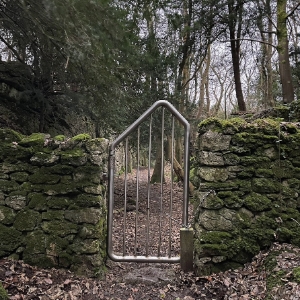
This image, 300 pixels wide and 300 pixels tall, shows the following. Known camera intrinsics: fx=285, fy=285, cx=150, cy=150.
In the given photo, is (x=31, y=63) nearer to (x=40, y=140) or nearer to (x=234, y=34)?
(x=40, y=140)

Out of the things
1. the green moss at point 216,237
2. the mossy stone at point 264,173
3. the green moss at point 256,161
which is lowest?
the green moss at point 216,237

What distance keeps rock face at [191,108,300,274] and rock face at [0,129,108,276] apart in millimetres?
1089

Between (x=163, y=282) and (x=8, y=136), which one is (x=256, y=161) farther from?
(x=8, y=136)

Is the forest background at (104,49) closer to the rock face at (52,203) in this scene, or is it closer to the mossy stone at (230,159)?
the rock face at (52,203)

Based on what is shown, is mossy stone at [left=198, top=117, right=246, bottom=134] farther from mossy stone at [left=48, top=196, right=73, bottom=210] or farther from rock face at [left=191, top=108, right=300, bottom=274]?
mossy stone at [left=48, top=196, right=73, bottom=210]

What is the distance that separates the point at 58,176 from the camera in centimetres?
292

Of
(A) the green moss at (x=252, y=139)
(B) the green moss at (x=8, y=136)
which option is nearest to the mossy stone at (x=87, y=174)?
(B) the green moss at (x=8, y=136)

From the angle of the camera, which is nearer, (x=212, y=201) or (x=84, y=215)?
(x=212, y=201)

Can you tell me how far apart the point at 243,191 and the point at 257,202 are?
0.55 feet

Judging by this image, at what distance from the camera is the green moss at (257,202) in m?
2.78

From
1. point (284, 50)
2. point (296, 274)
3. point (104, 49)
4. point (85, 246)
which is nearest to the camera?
point (296, 274)

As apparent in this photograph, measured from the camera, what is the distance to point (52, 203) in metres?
2.90

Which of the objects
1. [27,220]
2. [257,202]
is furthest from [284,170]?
[27,220]

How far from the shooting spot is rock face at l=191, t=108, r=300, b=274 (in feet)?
9.11
